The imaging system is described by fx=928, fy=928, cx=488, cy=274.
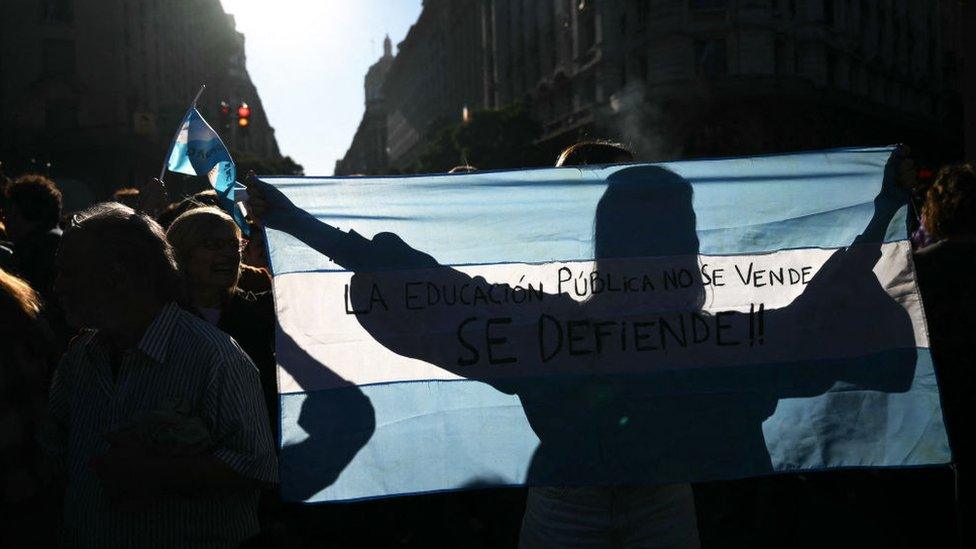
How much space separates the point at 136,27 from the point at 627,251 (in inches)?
1934

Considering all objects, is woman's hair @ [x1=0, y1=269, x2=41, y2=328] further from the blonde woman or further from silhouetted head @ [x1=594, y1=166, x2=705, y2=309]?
silhouetted head @ [x1=594, y1=166, x2=705, y2=309]

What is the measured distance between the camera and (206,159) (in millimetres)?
5062

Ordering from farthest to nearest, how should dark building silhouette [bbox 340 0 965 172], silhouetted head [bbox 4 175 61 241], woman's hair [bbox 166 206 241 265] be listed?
dark building silhouette [bbox 340 0 965 172]
silhouetted head [bbox 4 175 61 241]
woman's hair [bbox 166 206 241 265]

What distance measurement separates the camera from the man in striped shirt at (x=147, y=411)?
2324 millimetres

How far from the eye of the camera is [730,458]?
10.1 feet

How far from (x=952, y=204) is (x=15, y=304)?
384 centimetres

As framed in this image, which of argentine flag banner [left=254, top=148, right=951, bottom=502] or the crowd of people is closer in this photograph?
the crowd of people

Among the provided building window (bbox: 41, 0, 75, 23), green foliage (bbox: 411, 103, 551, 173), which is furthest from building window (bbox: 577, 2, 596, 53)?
building window (bbox: 41, 0, 75, 23)

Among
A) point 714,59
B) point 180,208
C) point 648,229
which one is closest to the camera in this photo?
point 648,229

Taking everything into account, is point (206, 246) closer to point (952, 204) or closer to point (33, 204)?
point (33, 204)

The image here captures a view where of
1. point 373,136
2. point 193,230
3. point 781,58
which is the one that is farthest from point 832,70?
point 373,136

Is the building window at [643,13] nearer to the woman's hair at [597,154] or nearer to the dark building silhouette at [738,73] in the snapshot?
the dark building silhouette at [738,73]

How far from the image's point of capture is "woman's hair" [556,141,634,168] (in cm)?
329

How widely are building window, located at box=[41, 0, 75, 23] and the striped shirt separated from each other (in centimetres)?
4538
